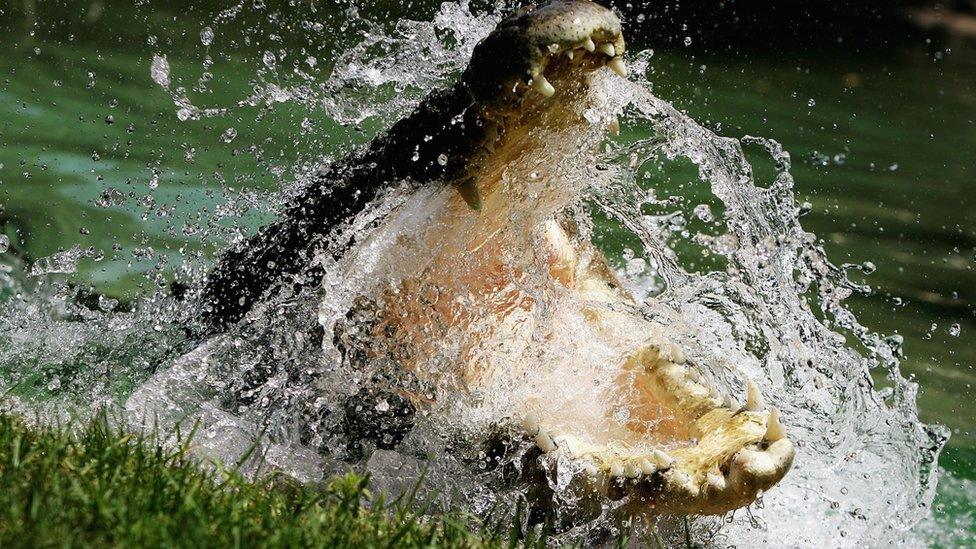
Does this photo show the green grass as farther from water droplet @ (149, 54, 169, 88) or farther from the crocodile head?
water droplet @ (149, 54, 169, 88)

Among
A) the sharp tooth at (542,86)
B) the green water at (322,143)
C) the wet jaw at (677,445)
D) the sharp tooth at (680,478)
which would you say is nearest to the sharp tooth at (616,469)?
the wet jaw at (677,445)

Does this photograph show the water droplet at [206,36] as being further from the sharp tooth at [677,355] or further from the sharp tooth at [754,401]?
the sharp tooth at [754,401]

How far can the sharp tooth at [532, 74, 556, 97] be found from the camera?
95.4 inches

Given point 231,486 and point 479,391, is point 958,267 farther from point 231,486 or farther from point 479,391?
point 231,486

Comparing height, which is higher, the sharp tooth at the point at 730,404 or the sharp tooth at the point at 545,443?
the sharp tooth at the point at 545,443

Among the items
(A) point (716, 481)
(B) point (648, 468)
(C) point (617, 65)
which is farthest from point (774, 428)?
(C) point (617, 65)

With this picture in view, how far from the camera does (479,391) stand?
2.83 meters

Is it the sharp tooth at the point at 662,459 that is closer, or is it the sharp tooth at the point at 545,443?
the sharp tooth at the point at 662,459

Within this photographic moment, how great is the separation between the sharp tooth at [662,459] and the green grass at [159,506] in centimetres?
32

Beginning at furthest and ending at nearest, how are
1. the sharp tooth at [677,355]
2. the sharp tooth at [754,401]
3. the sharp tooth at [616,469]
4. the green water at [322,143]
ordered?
the green water at [322,143] < the sharp tooth at [677,355] < the sharp tooth at [754,401] < the sharp tooth at [616,469]

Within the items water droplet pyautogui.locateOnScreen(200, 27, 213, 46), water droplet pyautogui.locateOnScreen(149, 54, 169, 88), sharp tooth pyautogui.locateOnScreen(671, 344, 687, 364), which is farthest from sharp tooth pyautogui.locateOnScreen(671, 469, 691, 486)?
water droplet pyautogui.locateOnScreen(200, 27, 213, 46)

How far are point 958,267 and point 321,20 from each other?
5.88 m

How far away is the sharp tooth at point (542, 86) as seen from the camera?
A: 2.42m

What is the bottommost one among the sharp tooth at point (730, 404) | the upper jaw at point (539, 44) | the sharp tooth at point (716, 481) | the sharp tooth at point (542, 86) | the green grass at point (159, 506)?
the sharp tooth at point (730, 404)
